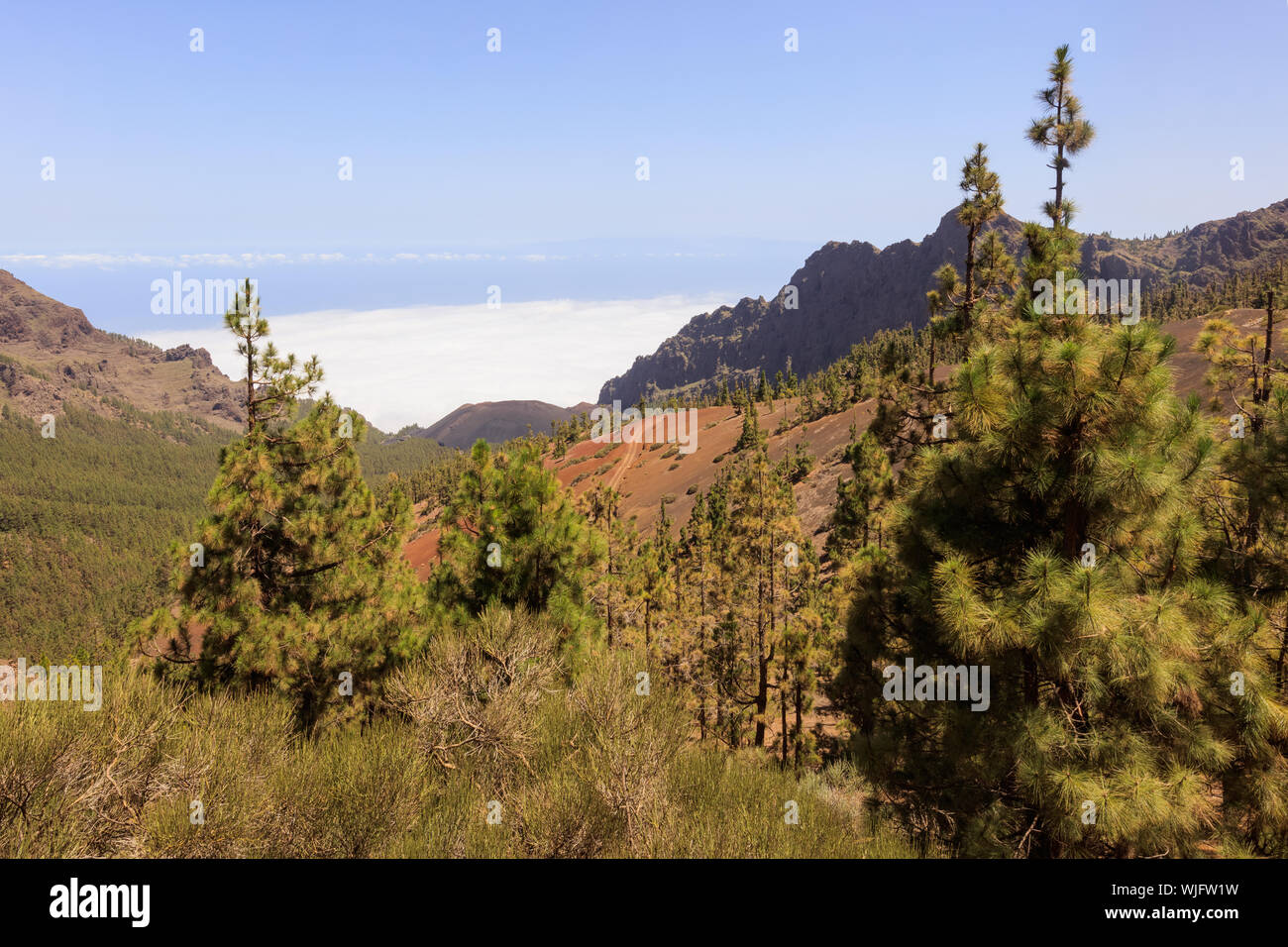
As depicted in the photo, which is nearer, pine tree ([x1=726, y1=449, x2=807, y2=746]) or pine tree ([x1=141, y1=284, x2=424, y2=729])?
pine tree ([x1=141, y1=284, x2=424, y2=729])

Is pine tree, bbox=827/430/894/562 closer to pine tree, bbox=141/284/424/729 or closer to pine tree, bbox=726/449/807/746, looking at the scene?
pine tree, bbox=726/449/807/746

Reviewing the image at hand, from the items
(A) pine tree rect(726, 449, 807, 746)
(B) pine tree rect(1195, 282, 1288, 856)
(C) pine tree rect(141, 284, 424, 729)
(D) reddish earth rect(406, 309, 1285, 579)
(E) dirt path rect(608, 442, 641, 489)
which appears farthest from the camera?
(E) dirt path rect(608, 442, 641, 489)

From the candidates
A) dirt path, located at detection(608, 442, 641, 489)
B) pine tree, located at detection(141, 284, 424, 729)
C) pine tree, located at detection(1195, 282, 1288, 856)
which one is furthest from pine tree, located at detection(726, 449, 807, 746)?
dirt path, located at detection(608, 442, 641, 489)

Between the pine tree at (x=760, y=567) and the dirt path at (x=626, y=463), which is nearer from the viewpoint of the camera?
the pine tree at (x=760, y=567)

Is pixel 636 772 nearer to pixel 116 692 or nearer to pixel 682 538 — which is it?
pixel 116 692

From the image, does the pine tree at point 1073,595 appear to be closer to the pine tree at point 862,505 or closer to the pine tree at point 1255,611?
the pine tree at point 1255,611

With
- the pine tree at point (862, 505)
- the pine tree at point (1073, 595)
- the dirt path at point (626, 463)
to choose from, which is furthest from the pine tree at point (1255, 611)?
the dirt path at point (626, 463)

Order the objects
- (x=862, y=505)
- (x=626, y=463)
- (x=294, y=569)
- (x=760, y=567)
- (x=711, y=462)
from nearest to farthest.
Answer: (x=294, y=569) < (x=760, y=567) < (x=862, y=505) < (x=711, y=462) < (x=626, y=463)

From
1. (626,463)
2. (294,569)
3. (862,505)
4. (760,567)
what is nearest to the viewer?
(294,569)

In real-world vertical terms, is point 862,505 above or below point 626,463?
above

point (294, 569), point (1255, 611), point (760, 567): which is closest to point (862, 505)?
point (760, 567)

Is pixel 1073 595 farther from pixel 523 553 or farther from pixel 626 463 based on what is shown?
pixel 626 463

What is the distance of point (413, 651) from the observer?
43.5ft
